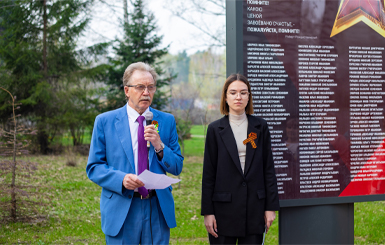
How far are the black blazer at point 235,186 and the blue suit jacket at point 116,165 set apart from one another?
55cm

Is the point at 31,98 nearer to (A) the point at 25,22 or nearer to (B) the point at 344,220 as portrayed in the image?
(A) the point at 25,22

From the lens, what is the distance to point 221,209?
127 inches

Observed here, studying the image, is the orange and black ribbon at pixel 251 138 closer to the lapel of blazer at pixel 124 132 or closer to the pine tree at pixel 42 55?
the lapel of blazer at pixel 124 132

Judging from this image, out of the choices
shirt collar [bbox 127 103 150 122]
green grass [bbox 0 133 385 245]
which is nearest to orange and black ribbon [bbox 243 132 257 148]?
shirt collar [bbox 127 103 150 122]

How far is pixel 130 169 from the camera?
271cm

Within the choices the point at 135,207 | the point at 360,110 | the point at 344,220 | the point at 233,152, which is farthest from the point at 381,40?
the point at 135,207

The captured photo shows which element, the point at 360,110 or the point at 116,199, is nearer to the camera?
the point at 116,199

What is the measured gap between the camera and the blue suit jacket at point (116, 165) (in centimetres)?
264

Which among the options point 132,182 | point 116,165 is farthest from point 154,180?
point 116,165

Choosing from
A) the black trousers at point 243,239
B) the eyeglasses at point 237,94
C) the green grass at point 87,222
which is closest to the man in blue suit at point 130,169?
the black trousers at point 243,239

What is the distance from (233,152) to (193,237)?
130 inches

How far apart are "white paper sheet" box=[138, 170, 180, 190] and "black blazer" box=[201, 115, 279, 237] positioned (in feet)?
2.80

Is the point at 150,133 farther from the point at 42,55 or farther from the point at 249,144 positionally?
the point at 42,55

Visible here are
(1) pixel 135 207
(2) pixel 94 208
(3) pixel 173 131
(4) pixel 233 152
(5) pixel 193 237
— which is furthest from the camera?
(2) pixel 94 208
